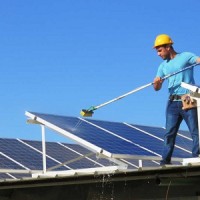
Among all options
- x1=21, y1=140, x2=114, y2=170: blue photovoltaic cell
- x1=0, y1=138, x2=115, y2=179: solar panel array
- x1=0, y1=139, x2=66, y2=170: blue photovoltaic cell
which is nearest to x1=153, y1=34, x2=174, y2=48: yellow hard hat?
x1=0, y1=138, x2=115, y2=179: solar panel array

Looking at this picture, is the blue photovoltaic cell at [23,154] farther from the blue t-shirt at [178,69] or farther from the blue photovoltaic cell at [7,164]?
the blue t-shirt at [178,69]

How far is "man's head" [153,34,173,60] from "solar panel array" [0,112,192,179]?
6.27 feet

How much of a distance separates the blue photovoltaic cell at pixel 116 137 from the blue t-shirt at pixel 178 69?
1564 mm

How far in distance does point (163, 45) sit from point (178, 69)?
47cm

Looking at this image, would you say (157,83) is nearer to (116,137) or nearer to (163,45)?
(163,45)

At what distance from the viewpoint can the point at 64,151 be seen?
47.9 feet

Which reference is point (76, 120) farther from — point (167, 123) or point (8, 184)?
point (167, 123)

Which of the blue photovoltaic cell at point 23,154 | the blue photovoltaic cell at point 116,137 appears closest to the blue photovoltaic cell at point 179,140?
the blue photovoltaic cell at point 116,137

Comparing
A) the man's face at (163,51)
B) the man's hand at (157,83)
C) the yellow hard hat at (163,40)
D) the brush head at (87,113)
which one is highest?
the yellow hard hat at (163,40)

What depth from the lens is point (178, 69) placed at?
941cm

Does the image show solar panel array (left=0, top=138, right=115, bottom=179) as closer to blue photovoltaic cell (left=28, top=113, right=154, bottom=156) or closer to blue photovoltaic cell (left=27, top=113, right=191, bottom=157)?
blue photovoltaic cell (left=27, top=113, right=191, bottom=157)

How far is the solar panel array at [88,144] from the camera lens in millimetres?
10586

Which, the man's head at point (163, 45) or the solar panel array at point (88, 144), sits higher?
the man's head at point (163, 45)

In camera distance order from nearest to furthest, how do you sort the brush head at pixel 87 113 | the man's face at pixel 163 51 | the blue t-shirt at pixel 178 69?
the blue t-shirt at pixel 178 69
the man's face at pixel 163 51
the brush head at pixel 87 113
